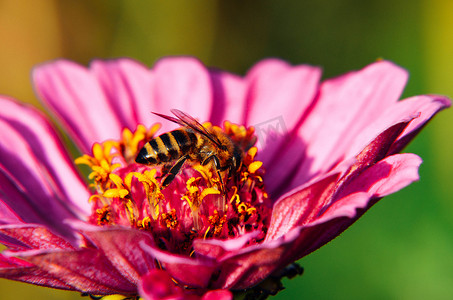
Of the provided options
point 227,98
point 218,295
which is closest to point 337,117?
point 227,98

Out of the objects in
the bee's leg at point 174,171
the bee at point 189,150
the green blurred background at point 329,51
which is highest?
the bee at point 189,150

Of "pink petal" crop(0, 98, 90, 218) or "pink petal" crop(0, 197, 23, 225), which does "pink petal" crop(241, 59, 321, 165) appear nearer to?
"pink petal" crop(0, 98, 90, 218)

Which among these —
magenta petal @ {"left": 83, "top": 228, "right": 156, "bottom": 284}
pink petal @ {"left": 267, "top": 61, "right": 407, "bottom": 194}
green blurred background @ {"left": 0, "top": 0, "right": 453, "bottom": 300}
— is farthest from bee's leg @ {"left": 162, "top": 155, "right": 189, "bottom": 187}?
green blurred background @ {"left": 0, "top": 0, "right": 453, "bottom": 300}

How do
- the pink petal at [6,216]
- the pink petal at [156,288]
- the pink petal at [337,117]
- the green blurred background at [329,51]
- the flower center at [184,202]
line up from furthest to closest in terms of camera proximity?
the green blurred background at [329,51] < the pink petal at [337,117] < the flower center at [184,202] < the pink petal at [6,216] < the pink petal at [156,288]

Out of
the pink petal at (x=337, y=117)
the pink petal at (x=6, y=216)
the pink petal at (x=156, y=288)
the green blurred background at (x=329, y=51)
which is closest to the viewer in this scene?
the pink petal at (x=156, y=288)

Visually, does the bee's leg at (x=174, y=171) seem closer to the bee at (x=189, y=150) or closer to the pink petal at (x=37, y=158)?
the bee at (x=189, y=150)

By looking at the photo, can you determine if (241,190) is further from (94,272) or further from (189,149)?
(94,272)

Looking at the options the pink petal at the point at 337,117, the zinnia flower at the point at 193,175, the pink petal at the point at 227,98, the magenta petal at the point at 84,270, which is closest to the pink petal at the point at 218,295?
the zinnia flower at the point at 193,175

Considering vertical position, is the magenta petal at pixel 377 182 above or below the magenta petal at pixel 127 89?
above
